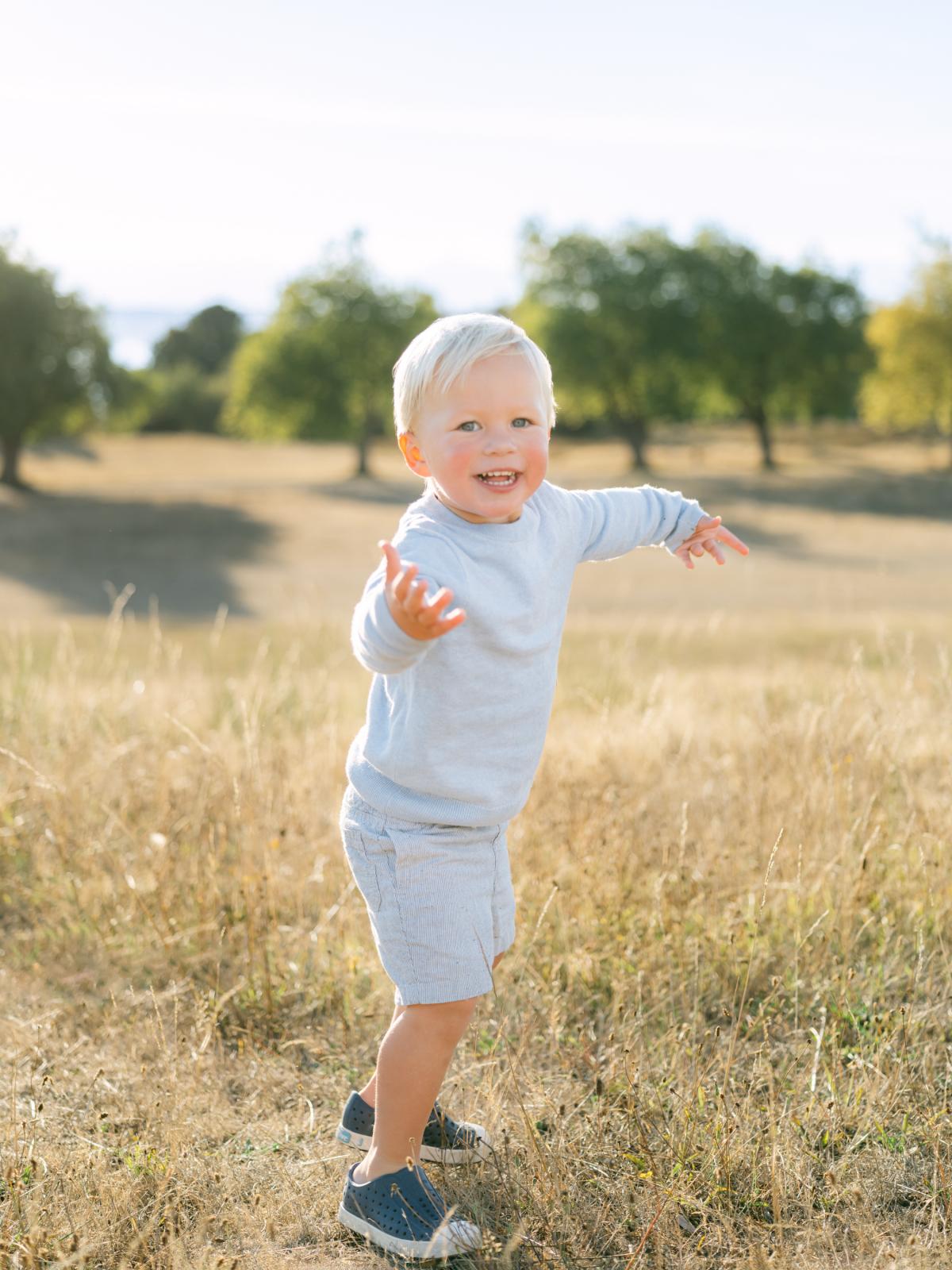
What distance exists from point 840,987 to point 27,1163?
2009mm

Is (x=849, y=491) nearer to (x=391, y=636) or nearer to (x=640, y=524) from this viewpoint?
(x=640, y=524)

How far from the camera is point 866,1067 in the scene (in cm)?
291

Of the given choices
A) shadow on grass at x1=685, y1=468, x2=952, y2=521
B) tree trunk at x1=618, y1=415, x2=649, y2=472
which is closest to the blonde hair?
shadow on grass at x1=685, y1=468, x2=952, y2=521

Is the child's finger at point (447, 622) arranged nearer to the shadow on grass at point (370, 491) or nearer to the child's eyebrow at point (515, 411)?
the child's eyebrow at point (515, 411)

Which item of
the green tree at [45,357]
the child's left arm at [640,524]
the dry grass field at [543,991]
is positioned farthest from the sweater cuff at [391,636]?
the green tree at [45,357]

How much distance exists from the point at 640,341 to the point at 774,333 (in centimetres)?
506

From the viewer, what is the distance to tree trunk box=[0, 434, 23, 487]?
4088cm

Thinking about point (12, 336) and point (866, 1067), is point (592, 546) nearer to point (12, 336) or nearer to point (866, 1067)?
point (866, 1067)

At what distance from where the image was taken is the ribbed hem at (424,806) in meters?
2.41

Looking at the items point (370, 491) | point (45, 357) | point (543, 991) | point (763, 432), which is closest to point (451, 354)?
point (543, 991)


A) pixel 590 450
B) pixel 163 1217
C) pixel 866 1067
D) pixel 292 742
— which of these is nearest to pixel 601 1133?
pixel 866 1067

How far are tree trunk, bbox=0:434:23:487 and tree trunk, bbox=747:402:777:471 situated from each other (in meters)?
26.6

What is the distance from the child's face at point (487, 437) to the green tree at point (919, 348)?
42.1 metres

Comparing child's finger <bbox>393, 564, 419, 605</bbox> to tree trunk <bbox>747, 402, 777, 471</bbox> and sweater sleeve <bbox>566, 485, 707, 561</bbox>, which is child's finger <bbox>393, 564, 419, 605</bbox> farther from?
tree trunk <bbox>747, 402, 777, 471</bbox>
